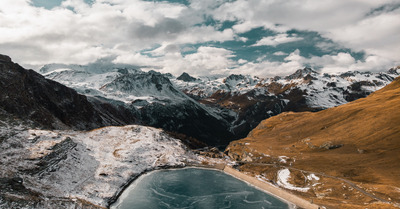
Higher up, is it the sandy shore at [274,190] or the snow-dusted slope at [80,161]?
the snow-dusted slope at [80,161]

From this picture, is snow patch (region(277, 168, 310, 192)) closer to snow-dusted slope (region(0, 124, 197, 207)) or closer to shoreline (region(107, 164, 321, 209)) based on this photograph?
shoreline (region(107, 164, 321, 209))

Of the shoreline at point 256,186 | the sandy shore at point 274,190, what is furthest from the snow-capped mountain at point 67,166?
the sandy shore at point 274,190

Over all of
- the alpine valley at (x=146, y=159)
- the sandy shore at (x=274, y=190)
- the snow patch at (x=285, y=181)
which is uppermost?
the alpine valley at (x=146, y=159)

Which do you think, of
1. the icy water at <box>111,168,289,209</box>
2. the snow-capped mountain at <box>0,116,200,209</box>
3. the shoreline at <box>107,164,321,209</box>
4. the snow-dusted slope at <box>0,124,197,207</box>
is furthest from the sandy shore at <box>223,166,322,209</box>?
the snow-dusted slope at <box>0,124,197,207</box>

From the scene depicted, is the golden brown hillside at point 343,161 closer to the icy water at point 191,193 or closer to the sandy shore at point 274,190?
the sandy shore at point 274,190

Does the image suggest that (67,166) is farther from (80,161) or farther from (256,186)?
(256,186)

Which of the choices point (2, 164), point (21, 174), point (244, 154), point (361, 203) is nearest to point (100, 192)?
point (21, 174)

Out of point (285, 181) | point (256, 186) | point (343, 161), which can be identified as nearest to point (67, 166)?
point (256, 186)
